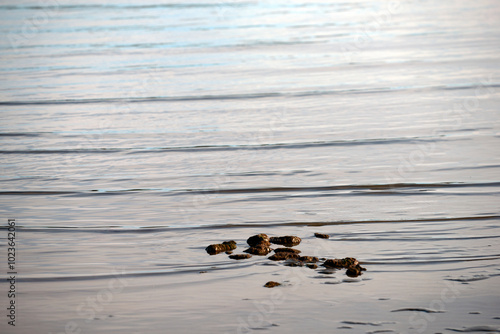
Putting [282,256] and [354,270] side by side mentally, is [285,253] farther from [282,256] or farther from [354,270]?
[354,270]

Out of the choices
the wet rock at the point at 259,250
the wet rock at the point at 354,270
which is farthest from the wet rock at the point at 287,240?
the wet rock at the point at 354,270

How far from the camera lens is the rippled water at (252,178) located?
350cm

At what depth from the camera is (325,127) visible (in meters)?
6.68

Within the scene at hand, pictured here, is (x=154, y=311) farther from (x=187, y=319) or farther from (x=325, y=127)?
(x=325, y=127)

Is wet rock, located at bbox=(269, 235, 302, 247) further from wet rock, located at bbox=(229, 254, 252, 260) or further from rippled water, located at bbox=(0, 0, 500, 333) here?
wet rock, located at bbox=(229, 254, 252, 260)

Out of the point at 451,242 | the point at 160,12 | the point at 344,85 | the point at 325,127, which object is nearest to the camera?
the point at 451,242

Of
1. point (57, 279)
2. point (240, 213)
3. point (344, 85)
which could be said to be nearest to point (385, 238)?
point (240, 213)

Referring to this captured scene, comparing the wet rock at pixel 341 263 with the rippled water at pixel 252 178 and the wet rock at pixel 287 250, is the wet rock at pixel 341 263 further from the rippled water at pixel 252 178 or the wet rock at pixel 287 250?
the wet rock at pixel 287 250

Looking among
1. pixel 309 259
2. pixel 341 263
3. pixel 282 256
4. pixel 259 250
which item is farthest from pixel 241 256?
pixel 341 263

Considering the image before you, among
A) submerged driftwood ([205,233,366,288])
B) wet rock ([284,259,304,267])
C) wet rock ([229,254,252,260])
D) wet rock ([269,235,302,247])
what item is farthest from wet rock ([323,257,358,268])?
wet rock ([229,254,252,260])

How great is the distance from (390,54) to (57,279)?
6957 millimetres

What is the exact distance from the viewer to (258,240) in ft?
13.4

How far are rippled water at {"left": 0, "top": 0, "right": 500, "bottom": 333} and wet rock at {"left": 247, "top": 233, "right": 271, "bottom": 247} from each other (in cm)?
10

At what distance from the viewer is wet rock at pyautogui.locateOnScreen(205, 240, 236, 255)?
4082mm
